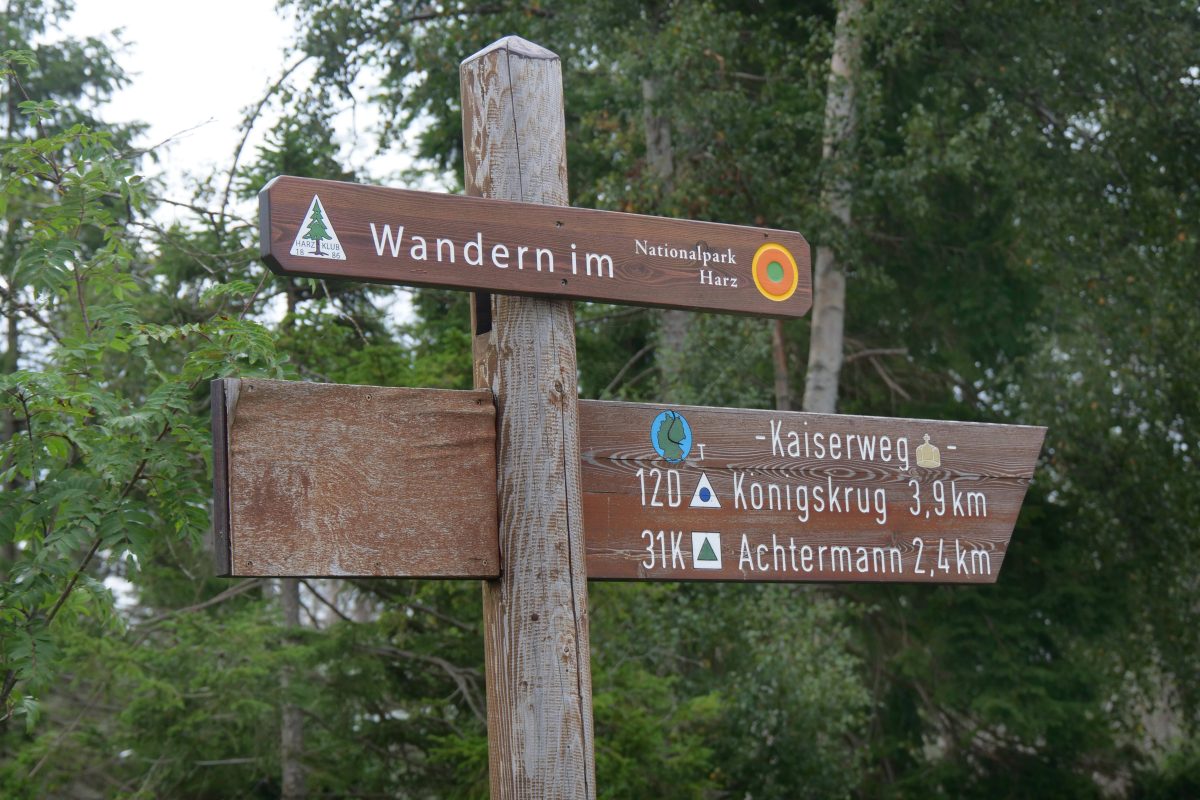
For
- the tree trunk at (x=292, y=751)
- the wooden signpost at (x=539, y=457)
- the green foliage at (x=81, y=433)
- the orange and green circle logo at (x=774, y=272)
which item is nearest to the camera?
the wooden signpost at (x=539, y=457)

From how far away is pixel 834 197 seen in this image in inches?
532

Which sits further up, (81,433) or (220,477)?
(81,433)

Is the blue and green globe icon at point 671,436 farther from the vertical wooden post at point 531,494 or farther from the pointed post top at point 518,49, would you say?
the pointed post top at point 518,49

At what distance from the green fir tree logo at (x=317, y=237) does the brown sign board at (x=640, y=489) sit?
284 millimetres

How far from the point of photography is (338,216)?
284cm

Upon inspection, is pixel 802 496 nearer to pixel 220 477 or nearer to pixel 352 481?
pixel 352 481

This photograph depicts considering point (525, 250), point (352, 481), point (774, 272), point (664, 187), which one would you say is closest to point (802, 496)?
point (774, 272)

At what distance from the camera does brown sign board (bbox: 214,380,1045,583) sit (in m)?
2.65

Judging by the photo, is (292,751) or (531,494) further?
(292,751)

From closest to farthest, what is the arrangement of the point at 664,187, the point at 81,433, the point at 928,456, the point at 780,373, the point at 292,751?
the point at 928,456 < the point at 81,433 < the point at 292,751 < the point at 664,187 < the point at 780,373

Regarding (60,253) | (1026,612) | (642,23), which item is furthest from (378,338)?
(1026,612)

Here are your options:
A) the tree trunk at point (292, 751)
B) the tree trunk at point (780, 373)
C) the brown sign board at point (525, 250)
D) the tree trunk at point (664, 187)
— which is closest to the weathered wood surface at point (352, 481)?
the brown sign board at point (525, 250)

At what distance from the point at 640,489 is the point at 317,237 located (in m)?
0.95

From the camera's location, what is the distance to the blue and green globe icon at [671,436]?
323cm
